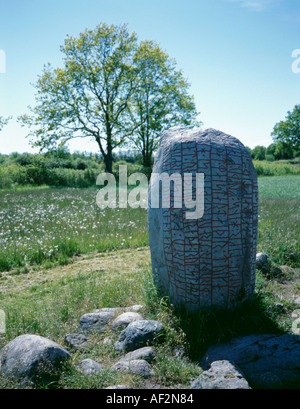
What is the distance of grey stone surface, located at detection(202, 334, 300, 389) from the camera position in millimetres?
3227

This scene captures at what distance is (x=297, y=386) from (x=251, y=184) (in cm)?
235

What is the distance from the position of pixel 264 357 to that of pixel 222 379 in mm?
730

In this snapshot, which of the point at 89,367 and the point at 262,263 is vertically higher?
the point at 262,263

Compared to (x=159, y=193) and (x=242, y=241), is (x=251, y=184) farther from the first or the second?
A: (x=159, y=193)

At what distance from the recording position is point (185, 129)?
15.7 ft

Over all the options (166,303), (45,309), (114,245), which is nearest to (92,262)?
(114,245)

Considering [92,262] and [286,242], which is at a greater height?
[286,242]

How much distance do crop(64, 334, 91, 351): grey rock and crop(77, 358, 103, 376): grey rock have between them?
1.47ft

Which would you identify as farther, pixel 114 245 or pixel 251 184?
pixel 114 245

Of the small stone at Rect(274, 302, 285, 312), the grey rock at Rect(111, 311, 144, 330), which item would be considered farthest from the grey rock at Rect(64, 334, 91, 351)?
the small stone at Rect(274, 302, 285, 312)

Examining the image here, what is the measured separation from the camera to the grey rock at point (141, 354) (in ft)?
11.7

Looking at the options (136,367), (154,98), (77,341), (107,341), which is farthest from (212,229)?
(154,98)

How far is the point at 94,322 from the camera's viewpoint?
14.7 feet

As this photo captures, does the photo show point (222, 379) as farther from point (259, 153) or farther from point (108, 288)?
point (259, 153)
